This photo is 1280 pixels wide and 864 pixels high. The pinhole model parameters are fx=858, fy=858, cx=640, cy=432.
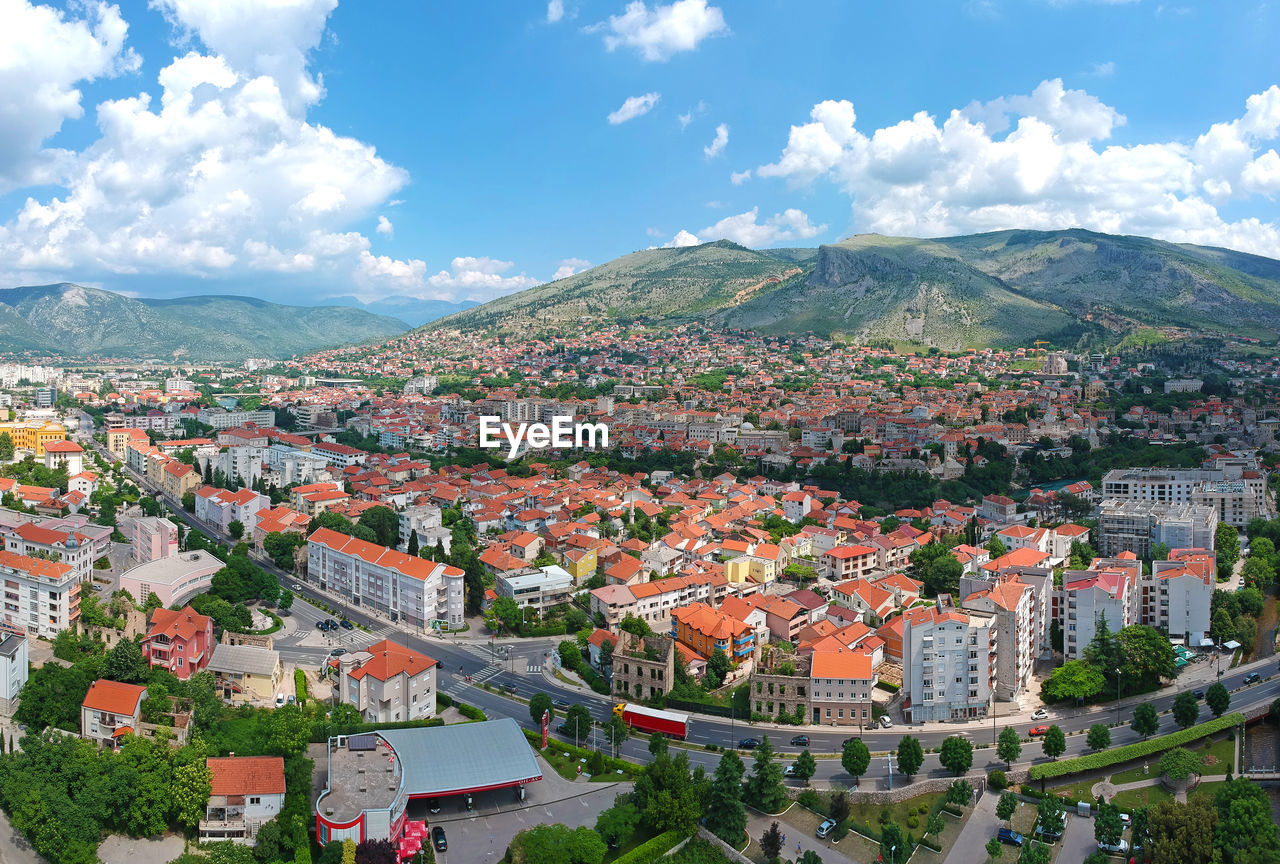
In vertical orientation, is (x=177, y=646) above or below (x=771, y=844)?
above

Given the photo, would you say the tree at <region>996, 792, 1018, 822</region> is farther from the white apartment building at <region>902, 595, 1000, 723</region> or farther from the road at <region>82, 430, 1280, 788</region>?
the white apartment building at <region>902, 595, 1000, 723</region>

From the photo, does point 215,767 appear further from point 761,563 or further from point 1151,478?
point 1151,478

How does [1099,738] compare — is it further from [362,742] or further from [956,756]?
[362,742]

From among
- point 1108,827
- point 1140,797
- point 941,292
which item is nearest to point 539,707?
point 1108,827

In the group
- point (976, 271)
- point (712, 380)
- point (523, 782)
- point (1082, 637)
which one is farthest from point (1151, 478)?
point (976, 271)

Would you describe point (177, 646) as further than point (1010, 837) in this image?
Yes

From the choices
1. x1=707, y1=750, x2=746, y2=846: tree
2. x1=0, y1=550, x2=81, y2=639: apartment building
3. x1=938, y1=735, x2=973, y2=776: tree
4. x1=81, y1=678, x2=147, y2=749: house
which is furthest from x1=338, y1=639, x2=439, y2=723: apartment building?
x1=938, y1=735, x2=973, y2=776: tree
